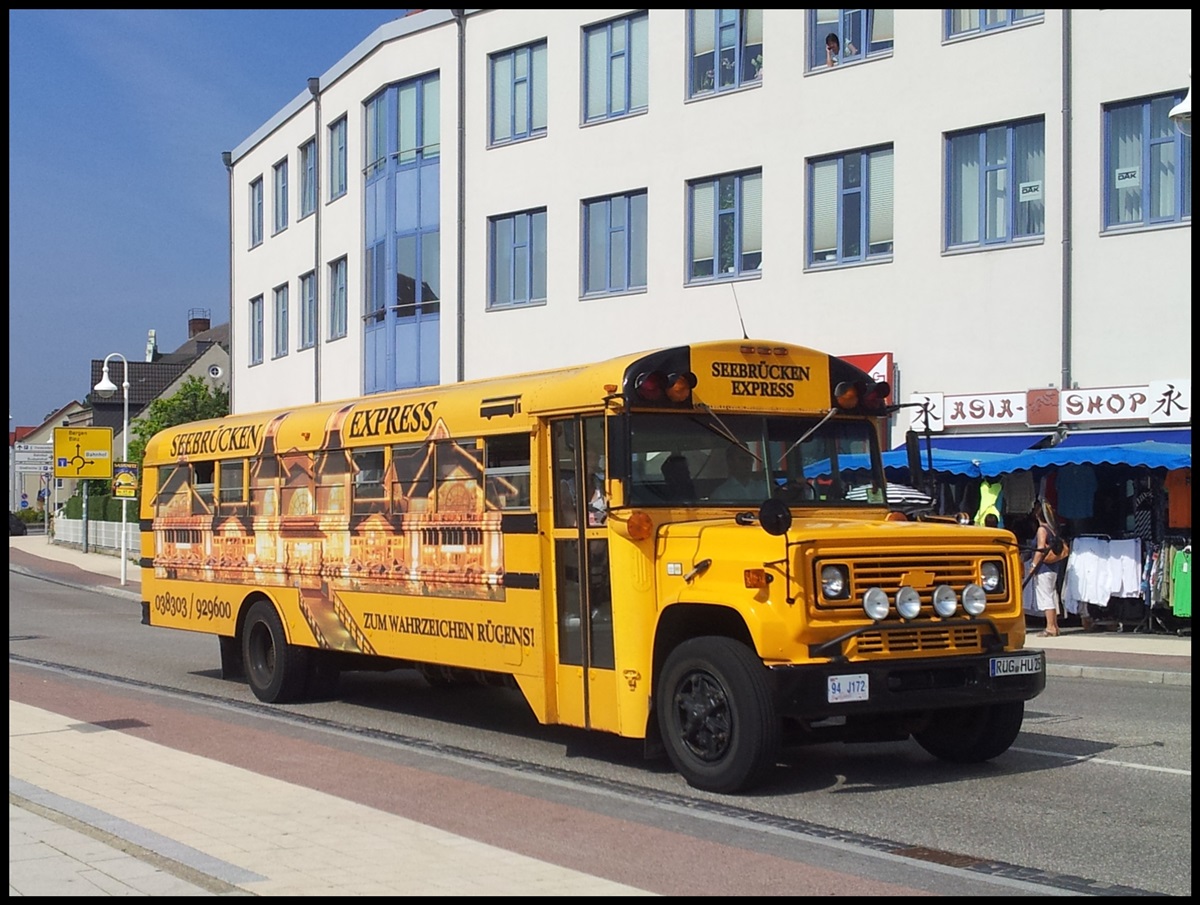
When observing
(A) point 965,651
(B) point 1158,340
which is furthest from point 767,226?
(A) point 965,651

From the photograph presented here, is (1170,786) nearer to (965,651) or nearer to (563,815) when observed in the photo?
A: (965,651)

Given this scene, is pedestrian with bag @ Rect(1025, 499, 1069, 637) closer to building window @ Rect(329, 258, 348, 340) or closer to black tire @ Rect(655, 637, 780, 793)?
black tire @ Rect(655, 637, 780, 793)

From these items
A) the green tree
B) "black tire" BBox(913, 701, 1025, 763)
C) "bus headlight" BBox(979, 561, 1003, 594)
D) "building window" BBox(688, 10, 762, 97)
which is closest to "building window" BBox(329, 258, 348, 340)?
"building window" BBox(688, 10, 762, 97)

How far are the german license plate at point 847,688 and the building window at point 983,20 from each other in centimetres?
1694

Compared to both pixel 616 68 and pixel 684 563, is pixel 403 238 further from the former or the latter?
pixel 684 563

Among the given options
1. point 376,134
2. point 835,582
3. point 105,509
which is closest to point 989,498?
point 835,582

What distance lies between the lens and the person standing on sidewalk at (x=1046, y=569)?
19312mm

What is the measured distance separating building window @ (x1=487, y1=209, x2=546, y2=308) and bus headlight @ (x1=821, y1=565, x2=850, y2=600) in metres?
22.4

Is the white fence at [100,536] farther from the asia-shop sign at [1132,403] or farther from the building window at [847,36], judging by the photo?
the asia-shop sign at [1132,403]

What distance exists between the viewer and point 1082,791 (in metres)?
8.74

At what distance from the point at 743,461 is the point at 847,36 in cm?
1745

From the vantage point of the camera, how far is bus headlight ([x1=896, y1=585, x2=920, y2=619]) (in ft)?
27.9

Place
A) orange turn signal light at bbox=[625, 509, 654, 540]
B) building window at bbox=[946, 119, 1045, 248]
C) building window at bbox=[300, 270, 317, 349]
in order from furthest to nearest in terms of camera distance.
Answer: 1. building window at bbox=[300, 270, 317, 349]
2. building window at bbox=[946, 119, 1045, 248]
3. orange turn signal light at bbox=[625, 509, 654, 540]

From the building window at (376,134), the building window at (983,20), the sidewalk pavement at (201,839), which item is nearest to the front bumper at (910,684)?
the sidewalk pavement at (201,839)
